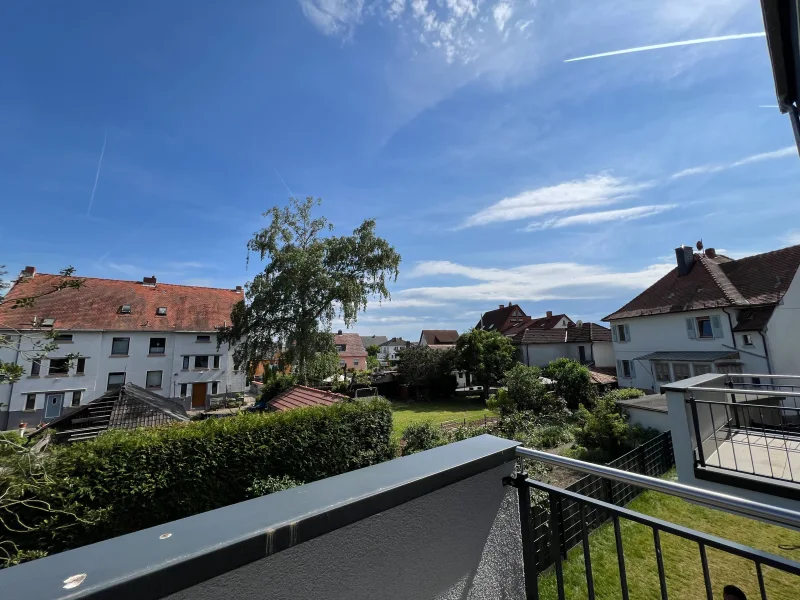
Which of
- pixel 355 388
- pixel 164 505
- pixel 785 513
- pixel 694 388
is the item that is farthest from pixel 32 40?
pixel 355 388

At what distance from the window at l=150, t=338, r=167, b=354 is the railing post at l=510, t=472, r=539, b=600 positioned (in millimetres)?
29626

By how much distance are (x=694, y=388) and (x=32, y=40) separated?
12.6 m

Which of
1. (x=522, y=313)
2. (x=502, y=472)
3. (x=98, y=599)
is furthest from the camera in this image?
(x=522, y=313)

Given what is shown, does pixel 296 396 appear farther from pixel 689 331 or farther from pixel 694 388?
pixel 689 331

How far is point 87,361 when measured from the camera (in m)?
22.8

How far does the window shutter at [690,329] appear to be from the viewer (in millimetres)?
18931

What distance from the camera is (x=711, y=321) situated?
18.1 meters

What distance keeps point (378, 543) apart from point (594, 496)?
669cm

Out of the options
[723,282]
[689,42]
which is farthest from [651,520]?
[723,282]

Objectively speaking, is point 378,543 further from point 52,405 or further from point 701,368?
point 52,405

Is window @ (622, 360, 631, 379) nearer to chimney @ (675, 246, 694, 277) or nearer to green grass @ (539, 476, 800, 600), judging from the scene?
chimney @ (675, 246, 694, 277)

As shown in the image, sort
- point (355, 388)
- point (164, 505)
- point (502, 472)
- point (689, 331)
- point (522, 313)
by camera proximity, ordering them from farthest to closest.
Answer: point (522, 313), point (355, 388), point (689, 331), point (164, 505), point (502, 472)

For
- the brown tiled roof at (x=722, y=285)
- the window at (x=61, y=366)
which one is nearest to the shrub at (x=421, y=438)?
the window at (x=61, y=366)

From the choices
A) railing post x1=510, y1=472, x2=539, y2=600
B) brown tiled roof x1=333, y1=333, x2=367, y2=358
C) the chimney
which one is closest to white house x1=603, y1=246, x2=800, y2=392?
the chimney
